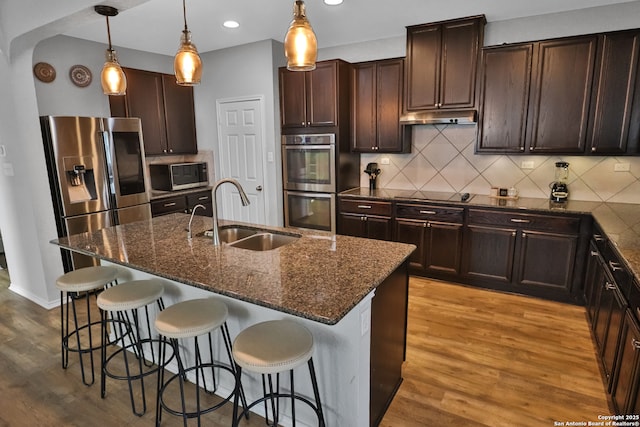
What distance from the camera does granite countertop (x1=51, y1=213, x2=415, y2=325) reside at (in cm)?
147

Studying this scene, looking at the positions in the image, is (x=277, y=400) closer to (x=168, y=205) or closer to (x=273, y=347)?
(x=273, y=347)

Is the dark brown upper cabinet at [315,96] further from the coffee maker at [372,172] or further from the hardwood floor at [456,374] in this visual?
the hardwood floor at [456,374]

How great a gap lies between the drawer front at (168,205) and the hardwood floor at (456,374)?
4.64 ft

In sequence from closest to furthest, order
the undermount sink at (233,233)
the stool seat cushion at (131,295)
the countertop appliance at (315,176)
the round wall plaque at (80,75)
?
the stool seat cushion at (131,295), the undermount sink at (233,233), the round wall plaque at (80,75), the countertop appliance at (315,176)

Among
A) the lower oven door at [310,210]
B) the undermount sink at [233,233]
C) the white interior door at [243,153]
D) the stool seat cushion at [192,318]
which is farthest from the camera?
the white interior door at [243,153]

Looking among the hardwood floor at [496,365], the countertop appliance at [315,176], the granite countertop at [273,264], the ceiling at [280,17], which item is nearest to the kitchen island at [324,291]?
the granite countertop at [273,264]

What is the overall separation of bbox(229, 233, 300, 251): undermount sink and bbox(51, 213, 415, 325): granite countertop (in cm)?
6

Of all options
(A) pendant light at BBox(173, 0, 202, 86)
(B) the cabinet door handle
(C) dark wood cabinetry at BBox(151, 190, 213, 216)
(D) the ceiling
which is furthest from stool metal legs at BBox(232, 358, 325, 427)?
(C) dark wood cabinetry at BBox(151, 190, 213, 216)

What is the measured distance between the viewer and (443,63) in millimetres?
3623

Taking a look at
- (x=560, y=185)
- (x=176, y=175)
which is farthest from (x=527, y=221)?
(x=176, y=175)

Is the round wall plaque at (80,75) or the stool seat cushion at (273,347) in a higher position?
the round wall plaque at (80,75)

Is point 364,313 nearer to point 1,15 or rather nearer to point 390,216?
point 390,216

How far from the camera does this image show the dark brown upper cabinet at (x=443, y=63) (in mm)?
3484

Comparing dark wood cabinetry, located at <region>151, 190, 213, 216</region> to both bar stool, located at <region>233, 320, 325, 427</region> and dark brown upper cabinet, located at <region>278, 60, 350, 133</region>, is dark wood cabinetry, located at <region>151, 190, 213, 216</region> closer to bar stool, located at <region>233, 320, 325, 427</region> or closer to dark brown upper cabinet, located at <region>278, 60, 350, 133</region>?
dark brown upper cabinet, located at <region>278, 60, 350, 133</region>
